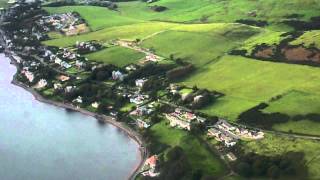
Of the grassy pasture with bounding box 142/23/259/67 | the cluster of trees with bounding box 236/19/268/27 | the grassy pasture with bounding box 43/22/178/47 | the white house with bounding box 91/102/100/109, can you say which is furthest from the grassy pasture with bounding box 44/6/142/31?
the white house with bounding box 91/102/100/109

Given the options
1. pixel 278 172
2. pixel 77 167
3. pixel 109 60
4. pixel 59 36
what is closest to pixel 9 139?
pixel 77 167

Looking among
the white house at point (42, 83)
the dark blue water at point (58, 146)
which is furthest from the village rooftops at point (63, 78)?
the dark blue water at point (58, 146)

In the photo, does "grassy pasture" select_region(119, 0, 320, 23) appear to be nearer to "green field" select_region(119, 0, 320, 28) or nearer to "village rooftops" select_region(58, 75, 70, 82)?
"green field" select_region(119, 0, 320, 28)

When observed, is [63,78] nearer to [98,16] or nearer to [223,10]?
[98,16]

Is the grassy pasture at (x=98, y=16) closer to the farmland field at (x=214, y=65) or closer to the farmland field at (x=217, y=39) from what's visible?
the farmland field at (x=217, y=39)

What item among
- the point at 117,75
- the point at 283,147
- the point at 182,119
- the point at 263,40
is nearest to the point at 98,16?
the point at 117,75

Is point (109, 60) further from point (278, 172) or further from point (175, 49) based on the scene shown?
point (278, 172)

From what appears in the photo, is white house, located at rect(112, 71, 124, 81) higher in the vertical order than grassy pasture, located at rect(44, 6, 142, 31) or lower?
higher
